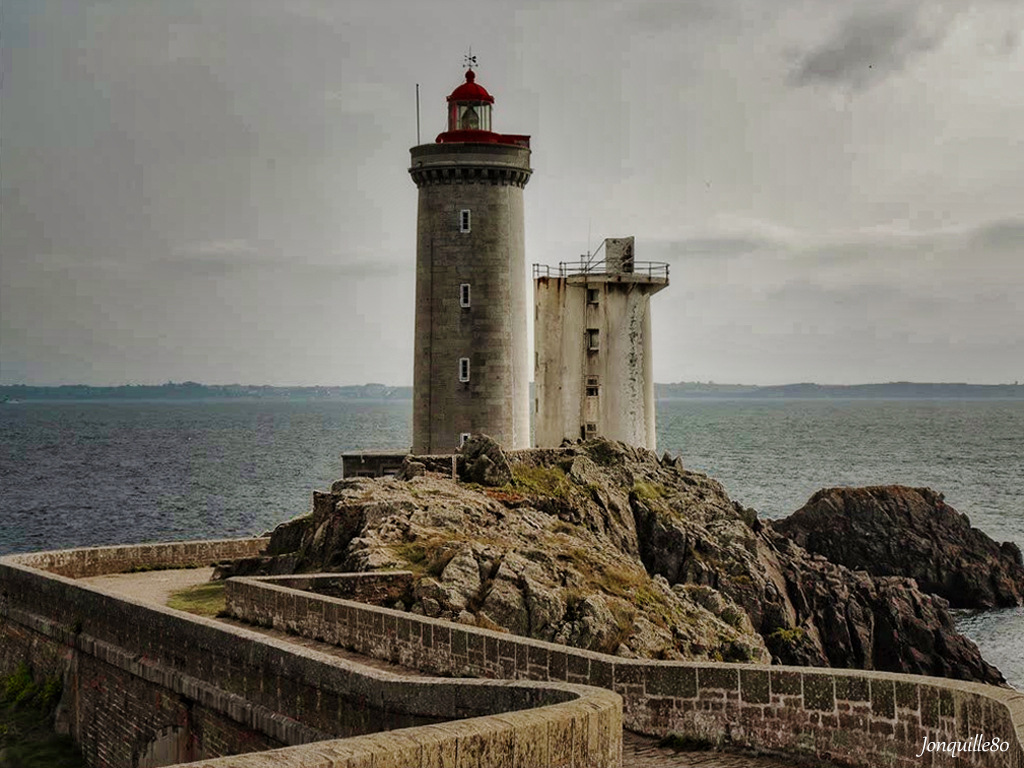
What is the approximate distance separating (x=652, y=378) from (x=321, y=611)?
2660 cm

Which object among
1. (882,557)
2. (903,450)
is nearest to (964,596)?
(882,557)

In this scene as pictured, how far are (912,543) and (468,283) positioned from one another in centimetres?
2561

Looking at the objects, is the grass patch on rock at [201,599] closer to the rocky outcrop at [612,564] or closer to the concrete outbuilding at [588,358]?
the rocky outcrop at [612,564]

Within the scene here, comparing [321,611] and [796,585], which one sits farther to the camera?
[796,585]

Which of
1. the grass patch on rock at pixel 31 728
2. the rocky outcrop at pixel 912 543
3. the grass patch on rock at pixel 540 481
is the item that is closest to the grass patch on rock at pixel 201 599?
the grass patch on rock at pixel 31 728

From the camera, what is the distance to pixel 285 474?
331 feet

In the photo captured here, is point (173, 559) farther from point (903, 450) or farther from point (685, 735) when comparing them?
point (903, 450)

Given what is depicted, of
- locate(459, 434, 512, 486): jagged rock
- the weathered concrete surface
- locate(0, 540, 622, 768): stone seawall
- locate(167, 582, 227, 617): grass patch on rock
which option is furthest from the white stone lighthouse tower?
locate(167, 582, 227, 617): grass patch on rock

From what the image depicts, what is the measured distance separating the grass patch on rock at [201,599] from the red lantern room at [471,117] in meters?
17.1

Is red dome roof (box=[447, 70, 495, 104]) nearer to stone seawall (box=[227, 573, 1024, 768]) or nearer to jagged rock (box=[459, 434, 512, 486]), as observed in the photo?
jagged rock (box=[459, 434, 512, 486])

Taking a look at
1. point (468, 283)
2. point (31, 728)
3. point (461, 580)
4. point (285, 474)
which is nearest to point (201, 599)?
point (31, 728)

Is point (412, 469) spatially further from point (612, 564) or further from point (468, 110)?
point (468, 110)

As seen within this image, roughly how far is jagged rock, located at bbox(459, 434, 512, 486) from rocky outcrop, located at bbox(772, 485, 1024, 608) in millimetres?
26544

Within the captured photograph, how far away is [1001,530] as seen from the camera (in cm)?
7294
